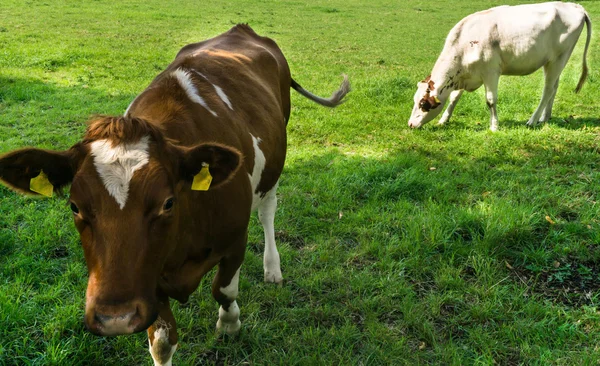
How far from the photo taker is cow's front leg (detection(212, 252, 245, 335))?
277 centimetres

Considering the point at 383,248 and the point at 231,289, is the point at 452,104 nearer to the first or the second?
the point at 383,248

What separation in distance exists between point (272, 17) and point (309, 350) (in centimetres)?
1939

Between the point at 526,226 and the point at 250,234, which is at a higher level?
the point at 526,226

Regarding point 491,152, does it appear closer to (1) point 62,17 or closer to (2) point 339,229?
(2) point 339,229

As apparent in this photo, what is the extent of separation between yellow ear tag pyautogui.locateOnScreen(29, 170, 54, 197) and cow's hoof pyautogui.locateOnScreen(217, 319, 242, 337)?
4.75 ft

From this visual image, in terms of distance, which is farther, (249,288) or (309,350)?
(249,288)

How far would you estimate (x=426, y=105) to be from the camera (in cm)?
742

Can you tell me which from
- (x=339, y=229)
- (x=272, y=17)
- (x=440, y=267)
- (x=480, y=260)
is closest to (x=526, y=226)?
(x=480, y=260)

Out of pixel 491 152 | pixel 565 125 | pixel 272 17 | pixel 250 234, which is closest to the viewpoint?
pixel 250 234

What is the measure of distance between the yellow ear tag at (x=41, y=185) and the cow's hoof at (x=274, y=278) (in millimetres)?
1924

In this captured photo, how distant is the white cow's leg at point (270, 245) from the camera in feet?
11.8

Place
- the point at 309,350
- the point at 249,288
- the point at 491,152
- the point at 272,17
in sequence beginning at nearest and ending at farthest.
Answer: the point at 309,350 < the point at 249,288 < the point at 491,152 < the point at 272,17

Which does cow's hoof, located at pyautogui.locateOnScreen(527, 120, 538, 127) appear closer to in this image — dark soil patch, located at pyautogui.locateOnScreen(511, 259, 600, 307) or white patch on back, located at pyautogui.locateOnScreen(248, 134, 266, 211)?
dark soil patch, located at pyautogui.locateOnScreen(511, 259, 600, 307)

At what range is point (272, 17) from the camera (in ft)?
66.7
